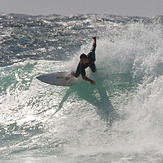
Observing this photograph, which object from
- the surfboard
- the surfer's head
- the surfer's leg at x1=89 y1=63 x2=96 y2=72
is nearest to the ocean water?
the surfboard

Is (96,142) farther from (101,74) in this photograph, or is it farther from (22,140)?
(101,74)

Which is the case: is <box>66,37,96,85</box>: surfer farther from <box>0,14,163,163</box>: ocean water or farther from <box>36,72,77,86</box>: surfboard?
<box>0,14,163,163</box>: ocean water

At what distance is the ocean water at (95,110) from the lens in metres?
7.48

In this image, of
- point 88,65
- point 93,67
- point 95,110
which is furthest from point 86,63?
point 95,110

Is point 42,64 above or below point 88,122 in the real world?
above

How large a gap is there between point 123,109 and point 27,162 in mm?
3400

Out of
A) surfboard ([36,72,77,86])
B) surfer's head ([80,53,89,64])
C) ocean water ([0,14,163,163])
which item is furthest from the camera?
surfboard ([36,72,77,86])

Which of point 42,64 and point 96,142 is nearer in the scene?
point 96,142

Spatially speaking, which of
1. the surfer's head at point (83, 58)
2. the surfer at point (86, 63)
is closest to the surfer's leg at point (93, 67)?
the surfer at point (86, 63)

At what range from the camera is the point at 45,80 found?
1088cm

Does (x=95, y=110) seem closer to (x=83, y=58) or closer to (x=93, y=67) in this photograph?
(x=83, y=58)

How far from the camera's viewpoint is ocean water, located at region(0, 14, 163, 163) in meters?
7.48

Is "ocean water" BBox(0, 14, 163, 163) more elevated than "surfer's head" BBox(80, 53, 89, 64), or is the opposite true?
"surfer's head" BBox(80, 53, 89, 64)

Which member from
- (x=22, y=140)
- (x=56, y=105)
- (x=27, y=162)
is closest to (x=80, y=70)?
(x=56, y=105)
